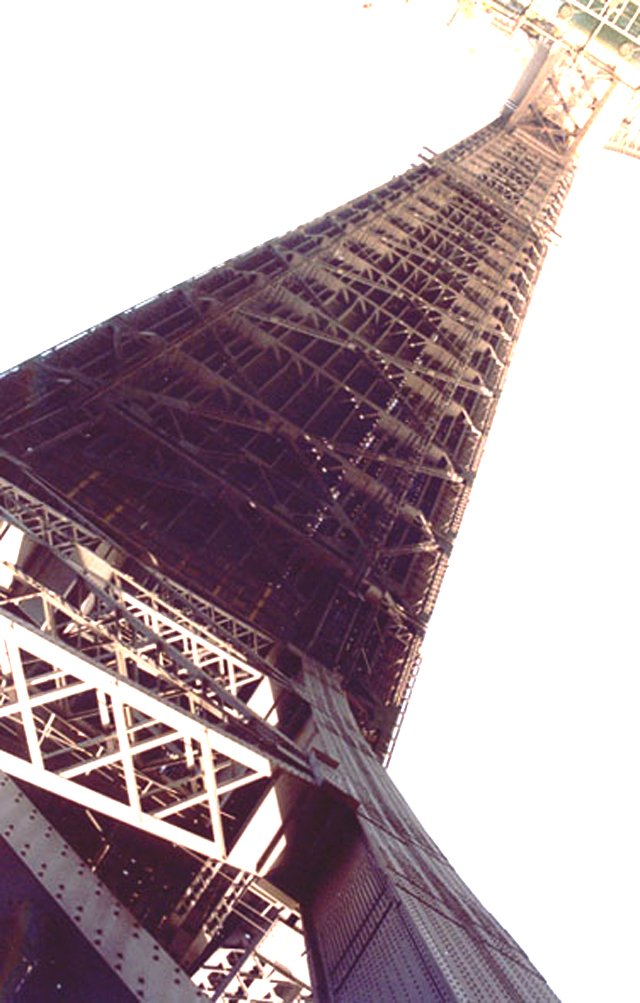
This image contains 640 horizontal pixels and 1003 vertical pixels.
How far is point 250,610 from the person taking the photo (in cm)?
1627

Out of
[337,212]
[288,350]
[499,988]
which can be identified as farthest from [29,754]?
[337,212]

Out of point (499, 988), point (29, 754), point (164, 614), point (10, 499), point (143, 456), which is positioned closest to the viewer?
point (499, 988)

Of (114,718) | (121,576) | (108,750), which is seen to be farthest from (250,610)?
(114,718)

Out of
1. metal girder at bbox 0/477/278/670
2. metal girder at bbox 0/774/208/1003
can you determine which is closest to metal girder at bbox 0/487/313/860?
metal girder at bbox 0/477/278/670

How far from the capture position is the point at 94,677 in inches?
303

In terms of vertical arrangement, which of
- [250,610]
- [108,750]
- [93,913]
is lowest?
[93,913]

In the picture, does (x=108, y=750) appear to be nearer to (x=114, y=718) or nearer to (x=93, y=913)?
(x=114, y=718)

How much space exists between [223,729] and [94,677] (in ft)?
5.20

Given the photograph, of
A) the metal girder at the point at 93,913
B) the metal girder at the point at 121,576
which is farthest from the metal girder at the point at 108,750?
the metal girder at the point at 121,576

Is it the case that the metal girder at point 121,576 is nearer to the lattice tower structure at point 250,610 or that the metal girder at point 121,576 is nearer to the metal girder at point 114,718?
the lattice tower structure at point 250,610

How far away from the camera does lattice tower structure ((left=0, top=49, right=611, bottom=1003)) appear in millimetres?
7766

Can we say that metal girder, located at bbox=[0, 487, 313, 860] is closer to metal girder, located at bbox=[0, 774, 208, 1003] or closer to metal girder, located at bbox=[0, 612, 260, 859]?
metal girder, located at bbox=[0, 612, 260, 859]

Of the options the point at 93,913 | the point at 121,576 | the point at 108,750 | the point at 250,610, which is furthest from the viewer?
the point at 250,610

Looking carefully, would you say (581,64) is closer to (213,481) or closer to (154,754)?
(213,481)
